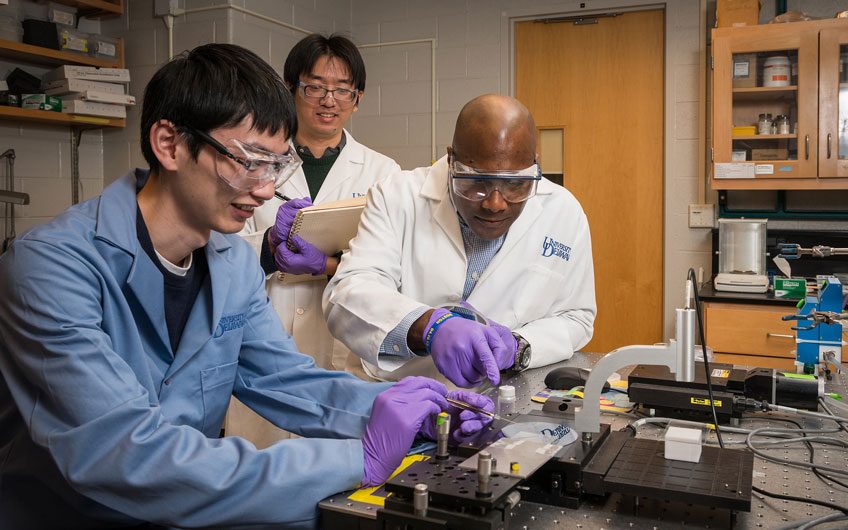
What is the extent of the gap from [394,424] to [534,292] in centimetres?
86

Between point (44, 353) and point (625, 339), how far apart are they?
139 inches

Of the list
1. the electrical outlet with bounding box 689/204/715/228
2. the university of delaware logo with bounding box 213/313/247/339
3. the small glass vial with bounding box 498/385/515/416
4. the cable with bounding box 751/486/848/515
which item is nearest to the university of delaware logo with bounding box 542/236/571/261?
the small glass vial with bounding box 498/385/515/416

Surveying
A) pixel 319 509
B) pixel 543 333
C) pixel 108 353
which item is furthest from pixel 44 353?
pixel 543 333

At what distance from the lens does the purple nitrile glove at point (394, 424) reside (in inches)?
41.0

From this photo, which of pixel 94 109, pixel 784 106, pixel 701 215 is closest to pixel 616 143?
pixel 701 215

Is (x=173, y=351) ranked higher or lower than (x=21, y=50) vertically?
lower

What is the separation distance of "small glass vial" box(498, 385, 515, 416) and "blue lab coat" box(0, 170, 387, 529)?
222mm

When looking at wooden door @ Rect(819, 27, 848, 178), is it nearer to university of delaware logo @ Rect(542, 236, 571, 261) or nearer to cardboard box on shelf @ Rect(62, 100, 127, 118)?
university of delaware logo @ Rect(542, 236, 571, 261)

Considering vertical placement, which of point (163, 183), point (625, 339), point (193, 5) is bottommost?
point (625, 339)

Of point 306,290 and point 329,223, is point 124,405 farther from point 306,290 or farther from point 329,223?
point 306,290

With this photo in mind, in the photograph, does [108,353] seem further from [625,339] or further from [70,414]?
[625,339]

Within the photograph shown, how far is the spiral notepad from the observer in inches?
80.8

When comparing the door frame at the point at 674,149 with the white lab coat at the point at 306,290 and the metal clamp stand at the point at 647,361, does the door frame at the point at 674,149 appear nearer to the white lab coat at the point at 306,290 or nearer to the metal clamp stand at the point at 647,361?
the white lab coat at the point at 306,290

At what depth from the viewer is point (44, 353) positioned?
98 centimetres
